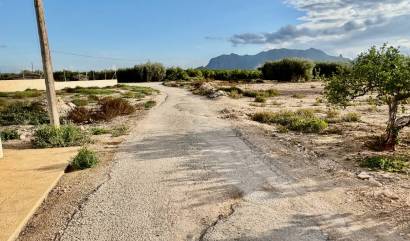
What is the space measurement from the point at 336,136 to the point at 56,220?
8.20m

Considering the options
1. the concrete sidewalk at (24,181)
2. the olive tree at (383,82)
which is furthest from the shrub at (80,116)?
the olive tree at (383,82)

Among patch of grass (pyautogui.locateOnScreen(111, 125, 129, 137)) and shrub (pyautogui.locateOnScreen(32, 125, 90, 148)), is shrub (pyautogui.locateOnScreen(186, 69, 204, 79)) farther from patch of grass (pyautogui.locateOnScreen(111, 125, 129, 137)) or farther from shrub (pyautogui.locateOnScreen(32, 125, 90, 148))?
shrub (pyautogui.locateOnScreen(32, 125, 90, 148))

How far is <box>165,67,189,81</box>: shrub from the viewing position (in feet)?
196

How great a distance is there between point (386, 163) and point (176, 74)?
54.4 meters

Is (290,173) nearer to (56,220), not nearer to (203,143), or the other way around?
(203,143)

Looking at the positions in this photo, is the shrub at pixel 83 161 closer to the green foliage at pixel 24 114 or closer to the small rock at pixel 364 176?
the small rock at pixel 364 176

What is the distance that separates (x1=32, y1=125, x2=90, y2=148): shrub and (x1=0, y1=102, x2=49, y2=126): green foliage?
4.89m

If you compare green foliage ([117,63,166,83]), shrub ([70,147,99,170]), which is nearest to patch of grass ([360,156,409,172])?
shrub ([70,147,99,170])

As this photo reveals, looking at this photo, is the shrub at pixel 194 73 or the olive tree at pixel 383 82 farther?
the shrub at pixel 194 73

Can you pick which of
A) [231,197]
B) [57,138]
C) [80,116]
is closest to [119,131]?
[57,138]

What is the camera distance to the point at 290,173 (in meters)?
8.02

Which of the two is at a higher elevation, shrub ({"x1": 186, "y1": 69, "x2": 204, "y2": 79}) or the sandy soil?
the sandy soil

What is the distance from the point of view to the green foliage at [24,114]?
52.9 feet

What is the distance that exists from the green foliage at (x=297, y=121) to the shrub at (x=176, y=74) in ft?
140
